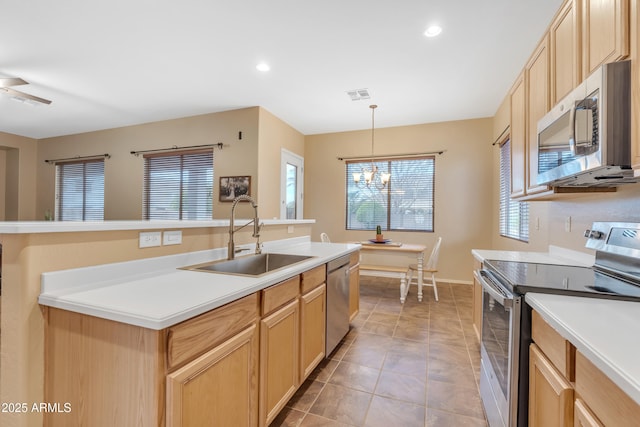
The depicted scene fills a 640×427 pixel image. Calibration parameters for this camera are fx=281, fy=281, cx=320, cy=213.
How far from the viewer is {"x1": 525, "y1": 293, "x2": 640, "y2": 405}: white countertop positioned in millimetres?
654

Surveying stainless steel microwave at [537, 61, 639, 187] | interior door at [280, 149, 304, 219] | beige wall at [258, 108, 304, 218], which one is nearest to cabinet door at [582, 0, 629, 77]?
stainless steel microwave at [537, 61, 639, 187]

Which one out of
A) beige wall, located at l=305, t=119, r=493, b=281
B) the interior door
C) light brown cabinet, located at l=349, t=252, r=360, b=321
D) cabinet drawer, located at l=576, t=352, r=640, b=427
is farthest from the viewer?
the interior door

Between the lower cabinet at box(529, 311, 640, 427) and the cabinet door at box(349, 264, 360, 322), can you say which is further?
the cabinet door at box(349, 264, 360, 322)

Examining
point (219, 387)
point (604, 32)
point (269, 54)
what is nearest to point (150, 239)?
point (219, 387)

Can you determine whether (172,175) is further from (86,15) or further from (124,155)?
(86,15)

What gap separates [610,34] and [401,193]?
3970 mm

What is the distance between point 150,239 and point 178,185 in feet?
12.6

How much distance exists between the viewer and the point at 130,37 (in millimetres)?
2676

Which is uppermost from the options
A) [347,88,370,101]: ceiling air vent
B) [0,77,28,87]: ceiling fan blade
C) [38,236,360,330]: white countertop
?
[347,88,370,101]: ceiling air vent

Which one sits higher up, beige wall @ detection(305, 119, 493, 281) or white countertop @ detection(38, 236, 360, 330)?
beige wall @ detection(305, 119, 493, 281)

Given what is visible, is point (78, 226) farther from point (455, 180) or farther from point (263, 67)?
point (455, 180)

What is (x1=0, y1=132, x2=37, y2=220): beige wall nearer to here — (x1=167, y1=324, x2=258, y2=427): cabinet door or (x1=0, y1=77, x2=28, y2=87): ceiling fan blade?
(x1=0, y1=77, x2=28, y2=87): ceiling fan blade

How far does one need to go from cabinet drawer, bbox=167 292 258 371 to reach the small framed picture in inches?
126

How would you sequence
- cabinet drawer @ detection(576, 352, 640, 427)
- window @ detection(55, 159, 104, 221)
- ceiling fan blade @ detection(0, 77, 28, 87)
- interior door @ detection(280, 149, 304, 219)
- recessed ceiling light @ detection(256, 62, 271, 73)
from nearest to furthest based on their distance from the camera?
1. cabinet drawer @ detection(576, 352, 640, 427)
2. ceiling fan blade @ detection(0, 77, 28, 87)
3. recessed ceiling light @ detection(256, 62, 271, 73)
4. interior door @ detection(280, 149, 304, 219)
5. window @ detection(55, 159, 104, 221)
